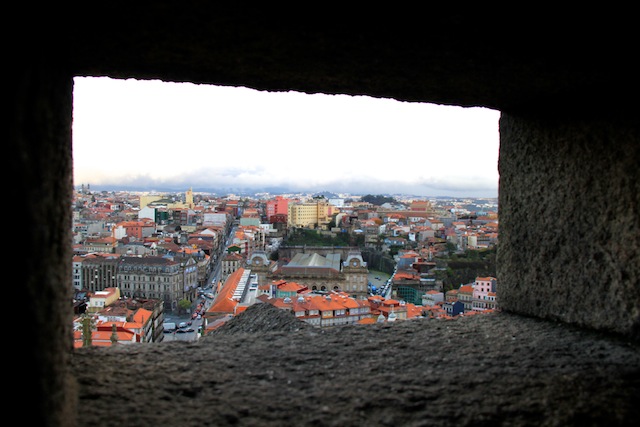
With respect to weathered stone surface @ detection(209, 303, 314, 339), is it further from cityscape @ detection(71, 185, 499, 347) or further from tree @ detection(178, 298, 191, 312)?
tree @ detection(178, 298, 191, 312)

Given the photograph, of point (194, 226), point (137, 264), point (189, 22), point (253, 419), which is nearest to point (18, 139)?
point (189, 22)

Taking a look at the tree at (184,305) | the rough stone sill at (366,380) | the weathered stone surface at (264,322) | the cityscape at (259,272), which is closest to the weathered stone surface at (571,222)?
the rough stone sill at (366,380)

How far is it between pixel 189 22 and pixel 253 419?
0.78 metres

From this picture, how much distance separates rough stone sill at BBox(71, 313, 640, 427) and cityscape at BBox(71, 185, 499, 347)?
0.34m

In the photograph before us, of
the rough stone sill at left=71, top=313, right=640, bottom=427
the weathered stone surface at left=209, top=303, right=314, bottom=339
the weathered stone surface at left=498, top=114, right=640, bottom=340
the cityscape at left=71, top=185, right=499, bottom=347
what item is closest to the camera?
the rough stone sill at left=71, top=313, right=640, bottom=427

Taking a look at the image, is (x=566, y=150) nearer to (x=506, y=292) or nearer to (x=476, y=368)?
(x=506, y=292)

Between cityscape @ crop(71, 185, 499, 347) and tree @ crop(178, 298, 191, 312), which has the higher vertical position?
cityscape @ crop(71, 185, 499, 347)

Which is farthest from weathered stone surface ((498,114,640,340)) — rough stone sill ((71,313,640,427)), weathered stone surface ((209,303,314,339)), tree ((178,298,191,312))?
tree ((178,298,191,312))

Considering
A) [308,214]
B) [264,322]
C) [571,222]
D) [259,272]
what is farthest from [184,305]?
[308,214]

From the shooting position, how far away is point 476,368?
4.16 feet

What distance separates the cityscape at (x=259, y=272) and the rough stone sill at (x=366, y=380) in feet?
1.11

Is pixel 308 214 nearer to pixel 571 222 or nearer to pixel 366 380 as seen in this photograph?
pixel 571 222

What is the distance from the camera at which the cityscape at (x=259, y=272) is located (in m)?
9.04

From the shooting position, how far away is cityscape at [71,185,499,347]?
29.7 feet
